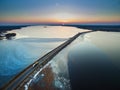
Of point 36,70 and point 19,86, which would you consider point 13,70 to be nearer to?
point 36,70

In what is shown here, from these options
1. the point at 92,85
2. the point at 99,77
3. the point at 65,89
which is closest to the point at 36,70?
the point at 65,89

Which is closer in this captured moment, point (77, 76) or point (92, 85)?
point (92, 85)

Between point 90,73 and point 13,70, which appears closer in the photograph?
point 13,70

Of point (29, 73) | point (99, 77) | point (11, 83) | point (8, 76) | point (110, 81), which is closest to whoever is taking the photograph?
point (11, 83)

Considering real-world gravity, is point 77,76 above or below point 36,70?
below

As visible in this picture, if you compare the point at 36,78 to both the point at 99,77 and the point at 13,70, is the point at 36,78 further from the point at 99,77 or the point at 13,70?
the point at 99,77

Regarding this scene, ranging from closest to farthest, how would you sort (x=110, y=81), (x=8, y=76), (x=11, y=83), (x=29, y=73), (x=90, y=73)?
1. (x=11, y=83)
2. (x=29, y=73)
3. (x=8, y=76)
4. (x=110, y=81)
5. (x=90, y=73)

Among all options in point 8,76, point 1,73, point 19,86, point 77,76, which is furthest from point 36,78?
point 77,76

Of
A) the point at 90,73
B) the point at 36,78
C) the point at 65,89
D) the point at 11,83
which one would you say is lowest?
the point at 90,73

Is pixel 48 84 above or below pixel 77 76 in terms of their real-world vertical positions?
above
